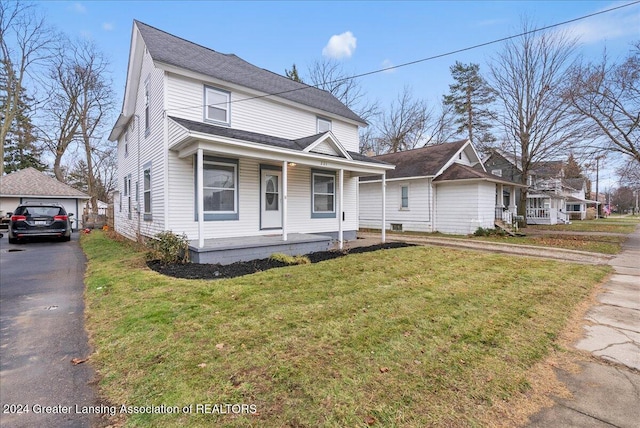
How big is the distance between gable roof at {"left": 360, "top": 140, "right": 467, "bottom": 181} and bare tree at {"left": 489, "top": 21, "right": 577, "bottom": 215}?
4.13 meters

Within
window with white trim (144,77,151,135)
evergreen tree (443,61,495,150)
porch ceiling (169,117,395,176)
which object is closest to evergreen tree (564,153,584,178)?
evergreen tree (443,61,495,150)

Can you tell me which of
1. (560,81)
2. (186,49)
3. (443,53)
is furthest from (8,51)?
(560,81)

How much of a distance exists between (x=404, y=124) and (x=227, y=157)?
24.0 meters

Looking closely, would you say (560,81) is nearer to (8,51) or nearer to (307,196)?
(307,196)

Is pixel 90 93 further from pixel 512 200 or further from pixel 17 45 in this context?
pixel 512 200

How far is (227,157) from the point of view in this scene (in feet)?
30.6

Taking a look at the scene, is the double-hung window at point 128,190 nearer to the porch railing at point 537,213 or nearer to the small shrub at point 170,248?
the small shrub at point 170,248

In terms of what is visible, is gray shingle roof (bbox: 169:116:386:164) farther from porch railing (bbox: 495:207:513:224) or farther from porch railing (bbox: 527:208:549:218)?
porch railing (bbox: 527:208:549:218)

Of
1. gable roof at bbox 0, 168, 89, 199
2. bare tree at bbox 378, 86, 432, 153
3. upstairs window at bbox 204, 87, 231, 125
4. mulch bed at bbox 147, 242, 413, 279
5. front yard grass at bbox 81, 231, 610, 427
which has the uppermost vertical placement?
bare tree at bbox 378, 86, 432, 153

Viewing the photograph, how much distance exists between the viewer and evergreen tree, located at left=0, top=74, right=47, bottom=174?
2555 centimetres

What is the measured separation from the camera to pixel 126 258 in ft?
26.7

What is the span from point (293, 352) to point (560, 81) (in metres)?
21.4

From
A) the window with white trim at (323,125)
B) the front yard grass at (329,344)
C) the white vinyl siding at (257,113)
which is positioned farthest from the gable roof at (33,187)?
the front yard grass at (329,344)

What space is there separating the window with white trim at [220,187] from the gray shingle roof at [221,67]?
2910mm
